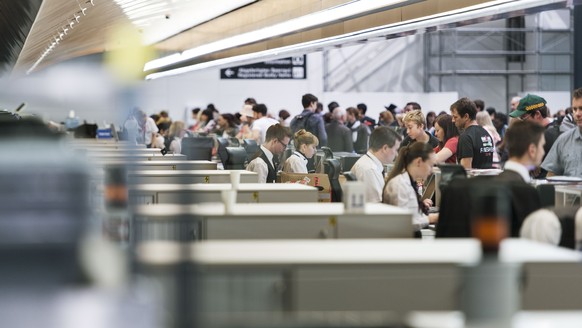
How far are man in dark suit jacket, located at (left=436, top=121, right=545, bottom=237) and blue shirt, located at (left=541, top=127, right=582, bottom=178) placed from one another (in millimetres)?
2816

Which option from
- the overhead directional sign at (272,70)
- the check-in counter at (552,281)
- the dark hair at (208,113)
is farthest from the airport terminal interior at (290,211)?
the overhead directional sign at (272,70)

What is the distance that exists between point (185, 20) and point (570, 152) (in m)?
14.0

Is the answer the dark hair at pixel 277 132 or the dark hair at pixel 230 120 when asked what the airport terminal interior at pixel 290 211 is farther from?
the dark hair at pixel 230 120

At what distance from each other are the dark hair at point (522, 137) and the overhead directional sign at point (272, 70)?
78.6 feet

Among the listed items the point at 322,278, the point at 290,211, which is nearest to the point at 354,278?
the point at 322,278

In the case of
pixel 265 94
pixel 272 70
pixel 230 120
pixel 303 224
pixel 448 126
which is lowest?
pixel 303 224

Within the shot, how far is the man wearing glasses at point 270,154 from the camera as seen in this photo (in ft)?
35.7

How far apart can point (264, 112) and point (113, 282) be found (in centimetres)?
1345

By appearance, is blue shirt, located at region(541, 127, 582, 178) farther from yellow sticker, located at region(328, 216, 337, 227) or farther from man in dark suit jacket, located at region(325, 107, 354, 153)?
man in dark suit jacket, located at region(325, 107, 354, 153)

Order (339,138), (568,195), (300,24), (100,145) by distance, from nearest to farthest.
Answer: (568,195) → (300,24) → (339,138) → (100,145)

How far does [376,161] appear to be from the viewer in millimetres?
8469

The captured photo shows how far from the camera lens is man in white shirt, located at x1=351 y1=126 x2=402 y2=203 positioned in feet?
27.1

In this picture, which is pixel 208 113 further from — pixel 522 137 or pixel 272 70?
pixel 522 137

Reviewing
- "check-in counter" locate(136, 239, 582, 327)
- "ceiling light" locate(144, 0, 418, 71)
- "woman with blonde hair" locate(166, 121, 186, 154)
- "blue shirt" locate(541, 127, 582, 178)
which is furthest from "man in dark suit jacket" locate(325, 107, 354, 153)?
"check-in counter" locate(136, 239, 582, 327)
